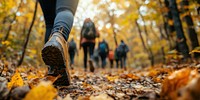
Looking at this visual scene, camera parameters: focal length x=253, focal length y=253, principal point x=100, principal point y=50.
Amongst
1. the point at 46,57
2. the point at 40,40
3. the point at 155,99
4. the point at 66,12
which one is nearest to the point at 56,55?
the point at 46,57

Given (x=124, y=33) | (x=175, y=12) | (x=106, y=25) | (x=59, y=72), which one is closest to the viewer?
(x=59, y=72)

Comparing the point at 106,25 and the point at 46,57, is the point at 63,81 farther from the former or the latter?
the point at 106,25

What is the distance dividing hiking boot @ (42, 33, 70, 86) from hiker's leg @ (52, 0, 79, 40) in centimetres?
10

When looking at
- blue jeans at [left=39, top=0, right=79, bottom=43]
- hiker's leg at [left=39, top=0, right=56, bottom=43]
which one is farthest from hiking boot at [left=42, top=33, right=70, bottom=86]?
hiker's leg at [left=39, top=0, right=56, bottom=43]

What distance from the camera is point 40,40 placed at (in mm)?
13164

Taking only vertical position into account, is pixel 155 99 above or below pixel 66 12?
below

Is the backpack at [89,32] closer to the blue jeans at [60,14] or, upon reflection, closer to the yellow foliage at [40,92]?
the blue jeans at [60,14]

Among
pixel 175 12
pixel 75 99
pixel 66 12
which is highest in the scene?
pixel 175 12

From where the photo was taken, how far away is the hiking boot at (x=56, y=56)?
A: 5.76ft

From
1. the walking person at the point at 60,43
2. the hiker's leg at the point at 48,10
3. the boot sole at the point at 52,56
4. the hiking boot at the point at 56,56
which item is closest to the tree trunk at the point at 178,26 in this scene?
the hiker's leg at the point at 48,10

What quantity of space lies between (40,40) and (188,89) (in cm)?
1276

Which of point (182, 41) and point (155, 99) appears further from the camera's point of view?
point (182, 41)

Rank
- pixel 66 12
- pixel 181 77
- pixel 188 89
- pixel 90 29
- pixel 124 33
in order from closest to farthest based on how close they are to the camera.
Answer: pixel 188 89
pixel 181 77
pixel 66 12
pixel 90 29
pixel 124 33

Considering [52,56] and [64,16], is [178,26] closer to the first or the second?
[64,16]
